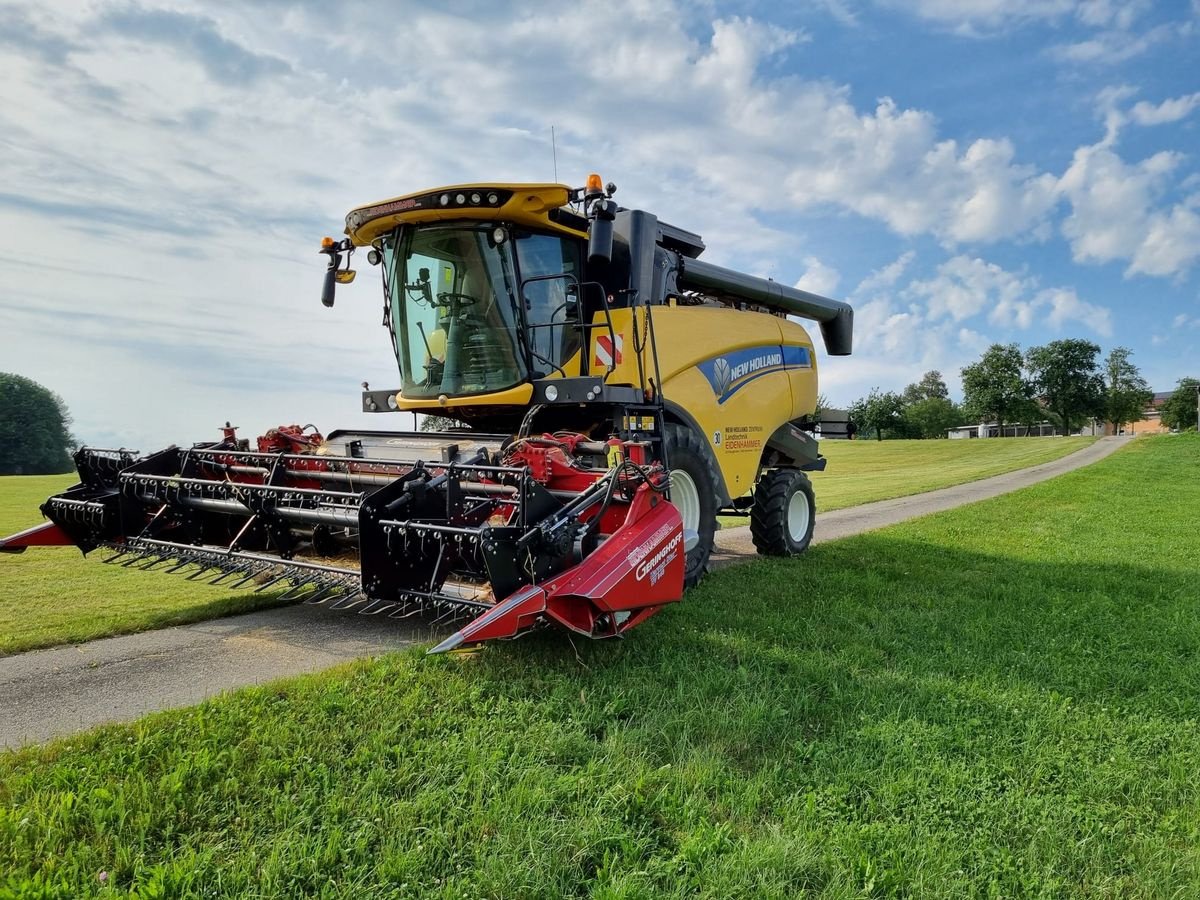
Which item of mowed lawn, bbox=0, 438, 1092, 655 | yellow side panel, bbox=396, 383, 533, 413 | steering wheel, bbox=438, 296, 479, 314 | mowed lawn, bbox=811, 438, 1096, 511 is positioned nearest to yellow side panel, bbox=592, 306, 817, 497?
yellow side panel, bbox=396, 383, 533, 413

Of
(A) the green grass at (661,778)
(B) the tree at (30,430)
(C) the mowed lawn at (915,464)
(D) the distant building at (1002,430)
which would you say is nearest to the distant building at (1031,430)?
(D) the distant building at (1002,430)

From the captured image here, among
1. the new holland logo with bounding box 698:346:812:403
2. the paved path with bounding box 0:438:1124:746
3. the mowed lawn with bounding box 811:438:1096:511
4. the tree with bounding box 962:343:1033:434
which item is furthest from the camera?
the tree with bounding box 962:343:1033:434

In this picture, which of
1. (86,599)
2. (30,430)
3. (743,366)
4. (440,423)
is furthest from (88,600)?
(30,430)

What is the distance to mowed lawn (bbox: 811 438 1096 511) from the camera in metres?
20.4

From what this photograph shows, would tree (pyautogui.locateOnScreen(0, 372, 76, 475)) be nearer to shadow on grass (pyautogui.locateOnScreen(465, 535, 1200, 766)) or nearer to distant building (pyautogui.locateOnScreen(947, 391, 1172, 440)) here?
shadow on grass (pyautogui.locateOnScreen(465, 535, 1200, 766))

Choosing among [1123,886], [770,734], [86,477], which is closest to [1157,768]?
[1123,886]

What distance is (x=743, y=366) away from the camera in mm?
8133

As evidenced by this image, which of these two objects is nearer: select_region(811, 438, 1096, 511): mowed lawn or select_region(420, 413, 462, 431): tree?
select_region(420, 413, 462, 431): tree

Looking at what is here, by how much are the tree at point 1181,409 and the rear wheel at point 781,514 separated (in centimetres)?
10446

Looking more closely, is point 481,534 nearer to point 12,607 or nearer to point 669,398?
point 669,398

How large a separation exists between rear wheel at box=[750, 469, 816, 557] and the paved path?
4.59m

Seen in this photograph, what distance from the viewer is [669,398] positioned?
688 centimetres

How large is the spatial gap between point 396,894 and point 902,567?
666 cm

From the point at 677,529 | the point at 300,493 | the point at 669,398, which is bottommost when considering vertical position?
the point at 677,529
